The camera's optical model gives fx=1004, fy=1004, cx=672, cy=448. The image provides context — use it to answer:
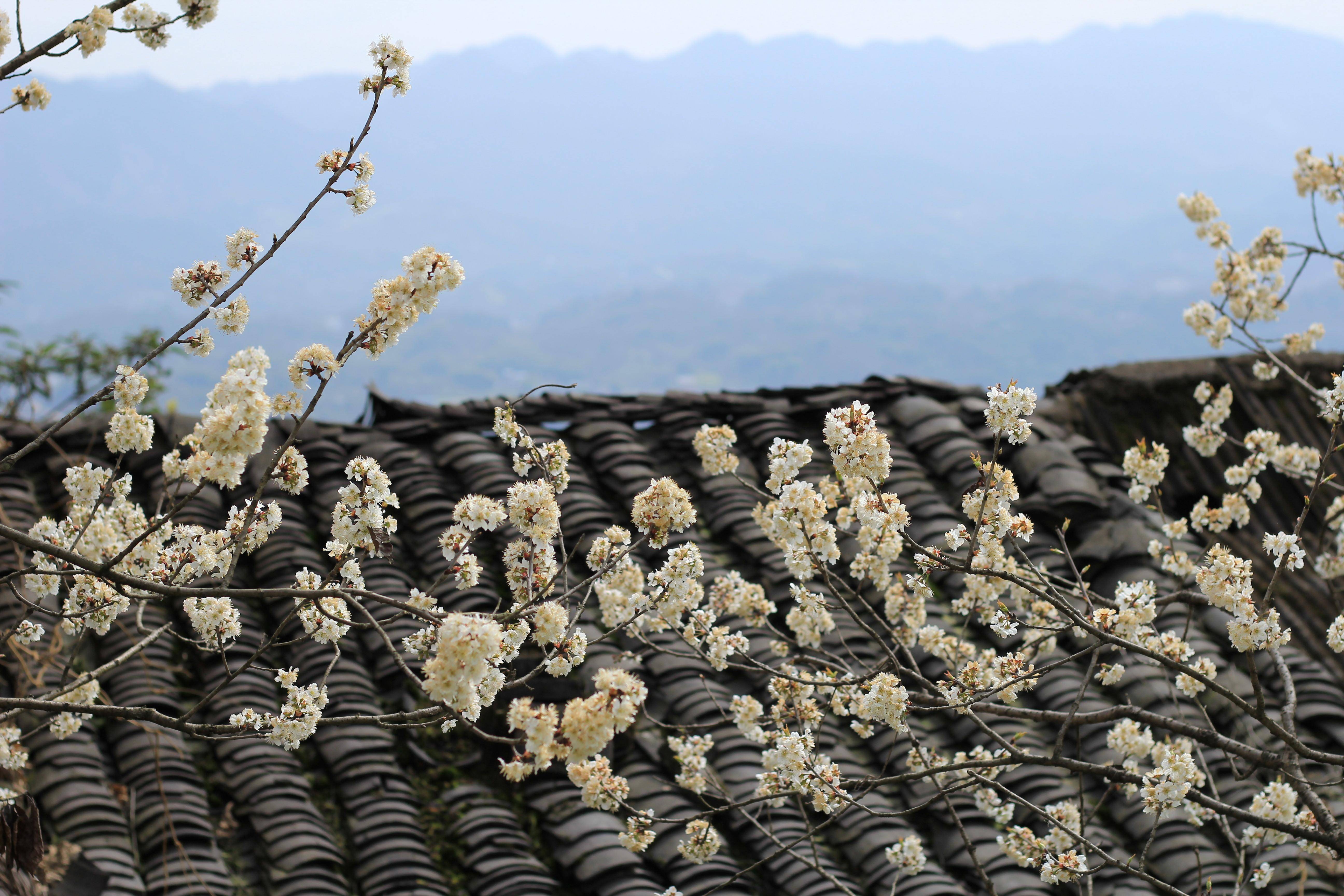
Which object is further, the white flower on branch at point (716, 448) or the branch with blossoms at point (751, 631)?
the white flower on branch at point (716, 448)

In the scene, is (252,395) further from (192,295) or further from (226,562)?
(226,562)

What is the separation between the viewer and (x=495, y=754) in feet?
12.1

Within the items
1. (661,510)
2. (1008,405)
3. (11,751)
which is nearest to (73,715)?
(11,751)

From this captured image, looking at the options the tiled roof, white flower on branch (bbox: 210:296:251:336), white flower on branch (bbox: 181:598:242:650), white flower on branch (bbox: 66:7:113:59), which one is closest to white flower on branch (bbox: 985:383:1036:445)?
the tiled roof

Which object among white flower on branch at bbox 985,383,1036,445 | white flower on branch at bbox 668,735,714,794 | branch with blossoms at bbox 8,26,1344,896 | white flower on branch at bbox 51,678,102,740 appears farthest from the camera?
white flower on branch at bbox 668,735,714,794

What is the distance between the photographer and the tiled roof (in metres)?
3.18

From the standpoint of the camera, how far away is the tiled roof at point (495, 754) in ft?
10.4

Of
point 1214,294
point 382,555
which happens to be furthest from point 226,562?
point 1214,294

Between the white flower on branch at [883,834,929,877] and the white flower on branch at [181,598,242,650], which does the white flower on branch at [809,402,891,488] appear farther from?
the white flower on branch at [181,598,242,650]

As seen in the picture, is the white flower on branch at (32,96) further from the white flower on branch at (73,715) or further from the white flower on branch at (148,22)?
the white flower on branch at (73,715)

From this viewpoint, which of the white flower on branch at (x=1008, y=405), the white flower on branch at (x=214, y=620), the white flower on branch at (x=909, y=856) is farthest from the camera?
the white flower on branch at (x=909, y=856)

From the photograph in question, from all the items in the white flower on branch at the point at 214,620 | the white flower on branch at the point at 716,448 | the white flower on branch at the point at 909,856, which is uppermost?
the white flower on branch at the point at 716,448

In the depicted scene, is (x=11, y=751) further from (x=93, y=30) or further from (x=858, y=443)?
(x=858, y=443)

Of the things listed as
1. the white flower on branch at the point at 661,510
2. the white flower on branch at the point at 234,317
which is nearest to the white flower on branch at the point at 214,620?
the white flower on branch at the point at 234,317
